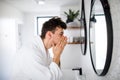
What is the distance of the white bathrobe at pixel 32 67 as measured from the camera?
133 cm

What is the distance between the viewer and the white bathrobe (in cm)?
133

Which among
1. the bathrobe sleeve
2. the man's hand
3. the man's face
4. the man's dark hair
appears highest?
the man's dark hair

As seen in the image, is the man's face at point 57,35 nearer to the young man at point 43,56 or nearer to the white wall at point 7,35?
the young man at point 43,56

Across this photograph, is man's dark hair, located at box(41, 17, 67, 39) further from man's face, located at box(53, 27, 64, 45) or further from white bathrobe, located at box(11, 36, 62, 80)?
white bathrobe, located at box(11, 36, 62, 80)

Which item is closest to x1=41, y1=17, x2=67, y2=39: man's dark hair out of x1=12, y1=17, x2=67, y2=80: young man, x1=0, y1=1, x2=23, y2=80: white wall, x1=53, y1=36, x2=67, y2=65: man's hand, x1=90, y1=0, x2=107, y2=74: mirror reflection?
x1=12, y1=17, x2=67, y2=80: young man

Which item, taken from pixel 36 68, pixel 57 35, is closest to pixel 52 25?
pixel 57 35

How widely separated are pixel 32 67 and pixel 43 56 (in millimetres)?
173

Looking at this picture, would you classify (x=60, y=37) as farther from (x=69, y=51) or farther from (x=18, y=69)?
(x=69, y=51)

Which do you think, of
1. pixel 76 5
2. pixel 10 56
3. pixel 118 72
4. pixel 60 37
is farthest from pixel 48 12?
pixel 118 72

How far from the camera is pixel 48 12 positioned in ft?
22.2

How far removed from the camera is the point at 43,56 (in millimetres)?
1479

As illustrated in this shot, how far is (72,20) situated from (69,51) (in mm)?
912

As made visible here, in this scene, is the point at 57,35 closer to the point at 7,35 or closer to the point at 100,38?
the point at 100,38

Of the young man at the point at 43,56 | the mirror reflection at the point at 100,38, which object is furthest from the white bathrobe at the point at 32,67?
the mirror reflection at the point at 100,38
